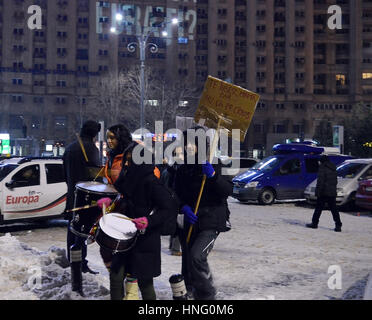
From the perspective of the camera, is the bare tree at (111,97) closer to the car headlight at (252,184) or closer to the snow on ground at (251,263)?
the car headlight at (252,184)

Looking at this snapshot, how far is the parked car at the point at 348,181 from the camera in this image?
16594mm

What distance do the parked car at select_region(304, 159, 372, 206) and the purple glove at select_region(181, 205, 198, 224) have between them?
A: 12395 mm

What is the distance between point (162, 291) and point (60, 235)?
18.2ft

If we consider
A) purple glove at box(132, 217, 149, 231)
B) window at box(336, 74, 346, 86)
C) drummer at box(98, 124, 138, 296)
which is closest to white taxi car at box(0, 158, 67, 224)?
drummer at box(98, 124, 138, 296)

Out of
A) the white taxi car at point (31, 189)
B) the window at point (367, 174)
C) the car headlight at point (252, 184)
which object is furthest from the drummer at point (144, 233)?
the car headlight at point (252, 184)

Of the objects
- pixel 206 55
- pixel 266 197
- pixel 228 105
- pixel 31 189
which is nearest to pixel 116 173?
pixel 228 105

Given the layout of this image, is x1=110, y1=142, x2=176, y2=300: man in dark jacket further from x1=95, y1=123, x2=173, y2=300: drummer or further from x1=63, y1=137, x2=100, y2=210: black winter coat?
x1=63, y1=137, x2=100, y2=210: black winter coat

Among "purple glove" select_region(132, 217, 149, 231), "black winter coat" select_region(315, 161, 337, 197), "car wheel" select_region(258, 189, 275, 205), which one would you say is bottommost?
"car wheel" select_region(258, 189, 275, 205)

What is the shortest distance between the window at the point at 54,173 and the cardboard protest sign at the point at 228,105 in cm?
688

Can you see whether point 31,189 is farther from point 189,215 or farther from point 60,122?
point 60,122

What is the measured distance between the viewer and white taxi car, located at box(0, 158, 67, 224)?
448 inches

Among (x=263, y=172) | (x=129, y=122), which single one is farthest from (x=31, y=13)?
(x=263, y=172)

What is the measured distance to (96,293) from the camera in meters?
5.81

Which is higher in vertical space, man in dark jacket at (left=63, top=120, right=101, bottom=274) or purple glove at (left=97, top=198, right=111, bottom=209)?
man in dark jacket at (left=63, top=120, right=101, bottom=274)
